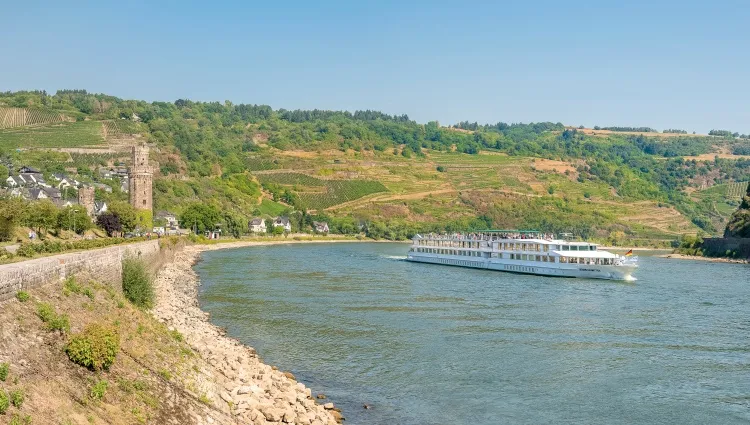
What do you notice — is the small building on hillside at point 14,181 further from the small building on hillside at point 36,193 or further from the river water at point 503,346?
the river water at point 503,346

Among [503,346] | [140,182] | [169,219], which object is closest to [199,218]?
[169,219]

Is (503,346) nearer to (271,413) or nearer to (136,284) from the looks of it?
(271,413)

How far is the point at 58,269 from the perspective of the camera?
2052 centimetres

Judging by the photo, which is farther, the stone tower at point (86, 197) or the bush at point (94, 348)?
the stone tower at point (86, 197)

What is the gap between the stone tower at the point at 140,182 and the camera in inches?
3536

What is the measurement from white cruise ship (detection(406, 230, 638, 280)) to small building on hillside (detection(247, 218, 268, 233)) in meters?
55.6

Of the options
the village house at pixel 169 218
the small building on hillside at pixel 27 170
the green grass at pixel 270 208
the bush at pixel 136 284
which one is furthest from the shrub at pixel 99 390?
the green grass at pixel 270 208

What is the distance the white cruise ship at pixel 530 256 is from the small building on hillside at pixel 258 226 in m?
55.6

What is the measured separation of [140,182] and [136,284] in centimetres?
6633

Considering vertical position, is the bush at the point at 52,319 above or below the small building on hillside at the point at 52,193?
above

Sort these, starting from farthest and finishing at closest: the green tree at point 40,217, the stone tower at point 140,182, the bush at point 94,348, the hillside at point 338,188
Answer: the hillside at point 338,188
the stone tower at point 140,182
the green tree at point 40,217
the bush at point 94,348

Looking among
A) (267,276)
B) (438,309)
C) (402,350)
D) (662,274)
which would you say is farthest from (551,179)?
(402,350)

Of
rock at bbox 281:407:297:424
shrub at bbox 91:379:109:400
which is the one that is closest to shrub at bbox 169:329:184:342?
rock at bbox 281:407:297:424

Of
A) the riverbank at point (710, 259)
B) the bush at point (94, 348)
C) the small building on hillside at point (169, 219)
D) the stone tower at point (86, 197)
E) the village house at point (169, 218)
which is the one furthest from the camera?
the village house at point (169, 218)
